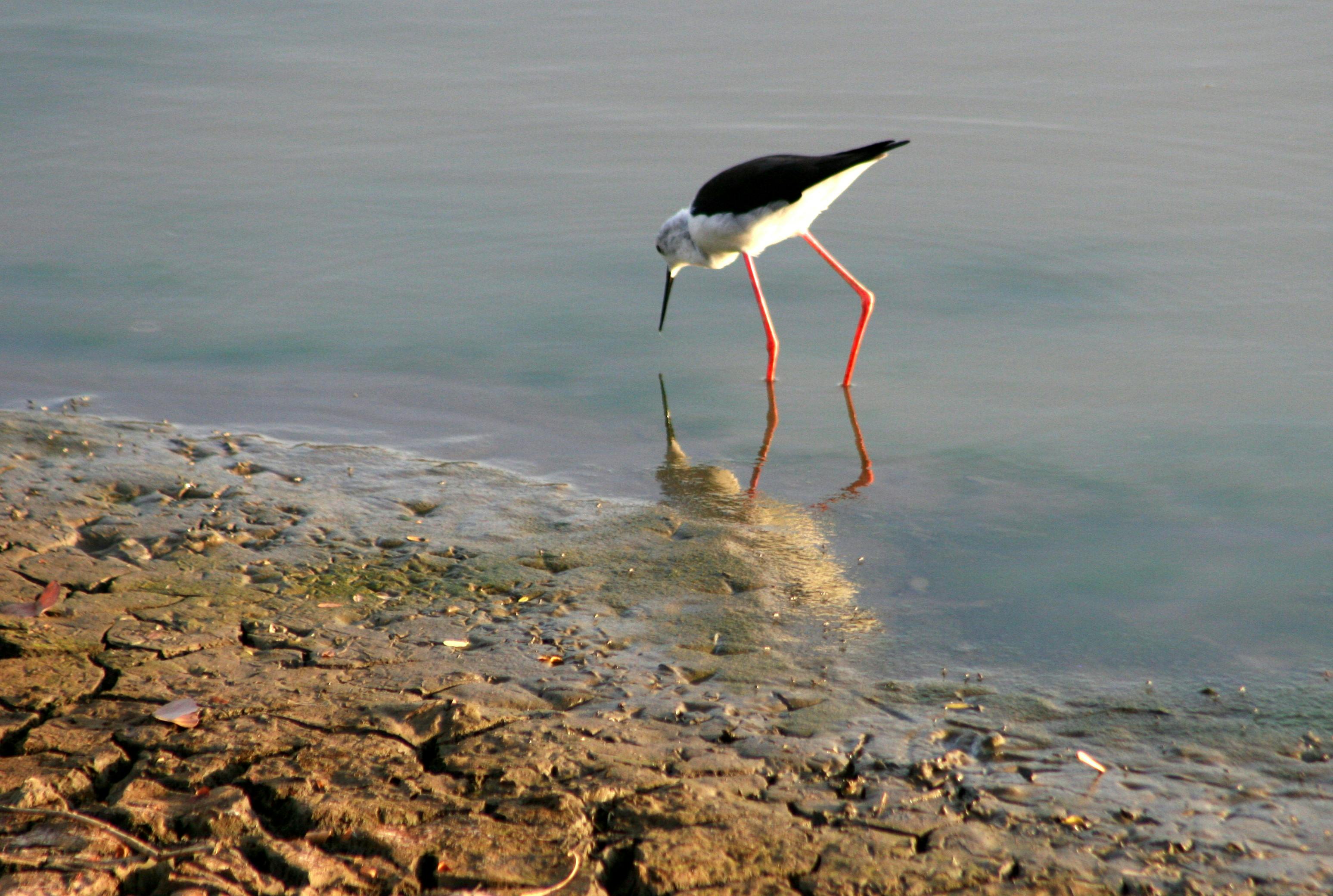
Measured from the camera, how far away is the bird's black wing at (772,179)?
5598 millimetres

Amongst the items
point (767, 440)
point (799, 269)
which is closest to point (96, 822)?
point (767, 440)

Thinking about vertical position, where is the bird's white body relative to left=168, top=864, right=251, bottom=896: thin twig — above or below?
above

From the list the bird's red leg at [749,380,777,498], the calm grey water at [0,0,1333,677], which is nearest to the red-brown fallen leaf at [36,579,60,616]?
the calm grey water at [0,0,1333,677]

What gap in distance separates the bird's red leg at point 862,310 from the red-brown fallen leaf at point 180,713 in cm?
384

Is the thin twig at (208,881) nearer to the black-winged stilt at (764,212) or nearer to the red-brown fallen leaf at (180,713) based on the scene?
the red-brown fallen leaf at (180,713)

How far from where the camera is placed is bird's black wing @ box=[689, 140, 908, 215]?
5.60 m

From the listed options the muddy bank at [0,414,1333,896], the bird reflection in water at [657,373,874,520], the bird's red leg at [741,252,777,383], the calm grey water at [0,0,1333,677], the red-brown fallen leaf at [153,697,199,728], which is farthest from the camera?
the bird's red leg at [741,252,777,383]

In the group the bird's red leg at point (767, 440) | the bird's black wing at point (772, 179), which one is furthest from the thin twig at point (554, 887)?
the bird's black wing at point (772, 179)

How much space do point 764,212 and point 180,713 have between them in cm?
392

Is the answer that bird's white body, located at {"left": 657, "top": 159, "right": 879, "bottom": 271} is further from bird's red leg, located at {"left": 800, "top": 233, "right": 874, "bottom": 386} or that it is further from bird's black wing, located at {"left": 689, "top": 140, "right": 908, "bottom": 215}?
bird's red leg, located at {"left": 800, "top": 233, "right": 874, "bottom": 386}

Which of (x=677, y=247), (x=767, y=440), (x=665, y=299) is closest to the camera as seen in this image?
(x=767, y=440)

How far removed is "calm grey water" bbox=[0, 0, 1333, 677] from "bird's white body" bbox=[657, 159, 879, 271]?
1.60 ft

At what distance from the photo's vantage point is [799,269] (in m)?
7.51

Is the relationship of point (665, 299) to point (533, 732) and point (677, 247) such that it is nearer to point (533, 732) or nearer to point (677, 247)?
point (677, 247)
